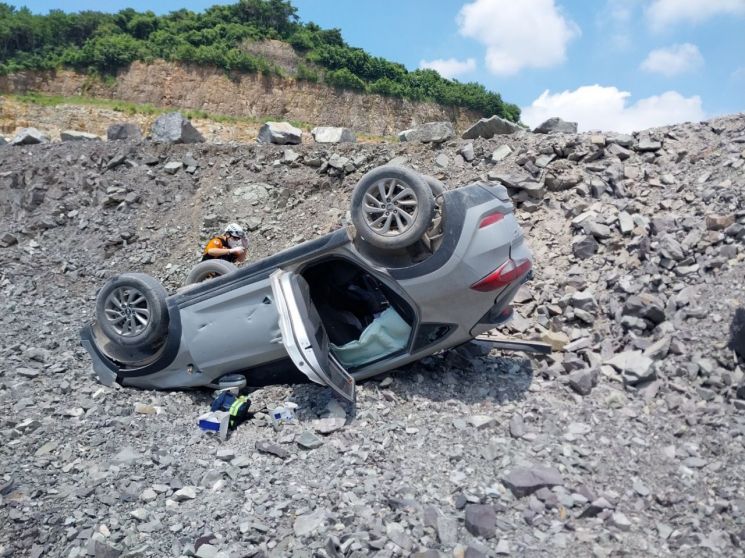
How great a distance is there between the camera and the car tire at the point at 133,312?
5430 mm

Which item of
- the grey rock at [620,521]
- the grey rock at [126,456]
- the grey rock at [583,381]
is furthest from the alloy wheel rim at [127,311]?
the grey rock at [620,521]

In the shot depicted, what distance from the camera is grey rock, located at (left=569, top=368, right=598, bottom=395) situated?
5031mm

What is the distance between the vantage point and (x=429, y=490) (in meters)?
3.89

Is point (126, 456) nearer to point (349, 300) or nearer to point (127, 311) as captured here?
point (127, 311)

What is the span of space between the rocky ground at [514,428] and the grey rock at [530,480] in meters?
0.01

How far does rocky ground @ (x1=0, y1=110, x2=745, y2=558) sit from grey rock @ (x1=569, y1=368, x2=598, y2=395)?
0.02 metres

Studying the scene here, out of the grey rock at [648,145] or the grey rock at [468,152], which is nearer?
the grey rock at [648,145]

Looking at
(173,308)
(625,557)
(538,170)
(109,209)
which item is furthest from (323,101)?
(625,557)

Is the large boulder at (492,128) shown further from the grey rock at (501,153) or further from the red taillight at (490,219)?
the red taillight at (490,219)

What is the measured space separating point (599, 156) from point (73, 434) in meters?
7.16

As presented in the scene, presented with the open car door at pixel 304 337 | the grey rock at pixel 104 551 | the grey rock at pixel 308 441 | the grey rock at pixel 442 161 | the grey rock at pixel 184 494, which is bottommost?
the grey rock at pixel 104 551

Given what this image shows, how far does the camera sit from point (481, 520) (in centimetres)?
348

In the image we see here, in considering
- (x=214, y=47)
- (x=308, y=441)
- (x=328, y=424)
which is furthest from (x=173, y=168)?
(x=214, y=47)

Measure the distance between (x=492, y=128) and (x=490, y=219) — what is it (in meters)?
5.88
